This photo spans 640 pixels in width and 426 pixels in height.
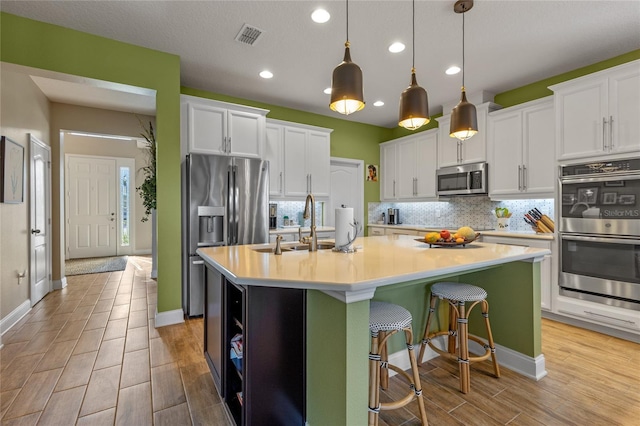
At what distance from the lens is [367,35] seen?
9.33 feet

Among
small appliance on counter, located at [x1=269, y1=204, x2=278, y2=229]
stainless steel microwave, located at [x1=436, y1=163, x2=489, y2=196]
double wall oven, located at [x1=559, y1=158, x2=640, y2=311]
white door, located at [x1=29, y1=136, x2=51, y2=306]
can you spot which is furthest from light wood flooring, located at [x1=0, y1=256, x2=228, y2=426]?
stainless steel microwave, located at [x1=436, y1=163, x2=489, y2=196]

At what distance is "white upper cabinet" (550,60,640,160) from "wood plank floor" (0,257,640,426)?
6.00 ft

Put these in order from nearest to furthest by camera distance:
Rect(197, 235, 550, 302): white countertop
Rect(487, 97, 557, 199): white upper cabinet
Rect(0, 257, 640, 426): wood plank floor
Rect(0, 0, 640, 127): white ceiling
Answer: Rect(197, 235, 550, 302): white countertop < Rect(0, 257, 640, 426): wood plank floor < Rect(0, 0, 640, 127): white ceiling < Rect(487, 97, 557, 199): white upper cabinet

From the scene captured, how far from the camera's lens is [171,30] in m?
2.77

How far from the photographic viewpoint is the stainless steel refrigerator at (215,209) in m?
3.37

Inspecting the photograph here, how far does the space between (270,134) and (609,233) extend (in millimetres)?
4071

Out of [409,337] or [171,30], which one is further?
[171,30]

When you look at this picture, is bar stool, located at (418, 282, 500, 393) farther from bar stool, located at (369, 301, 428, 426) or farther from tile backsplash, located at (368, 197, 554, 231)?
tile backsplash, located at (368, 197, 554, 231)

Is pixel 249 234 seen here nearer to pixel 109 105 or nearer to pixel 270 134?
pixel 270 134

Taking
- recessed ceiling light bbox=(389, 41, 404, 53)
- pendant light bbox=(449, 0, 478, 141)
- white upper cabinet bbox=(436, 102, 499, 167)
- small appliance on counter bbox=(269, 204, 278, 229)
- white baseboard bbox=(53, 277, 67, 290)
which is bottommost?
white baseboard bbox=(53, 277, 67, 290)

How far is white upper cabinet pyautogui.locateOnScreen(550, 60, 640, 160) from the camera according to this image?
2.75 meters

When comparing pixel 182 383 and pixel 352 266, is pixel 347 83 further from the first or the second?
pixel 182 383

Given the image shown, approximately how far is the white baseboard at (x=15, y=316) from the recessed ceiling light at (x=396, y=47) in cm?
461

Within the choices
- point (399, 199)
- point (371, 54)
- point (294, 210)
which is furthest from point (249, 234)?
point (399, 199)
